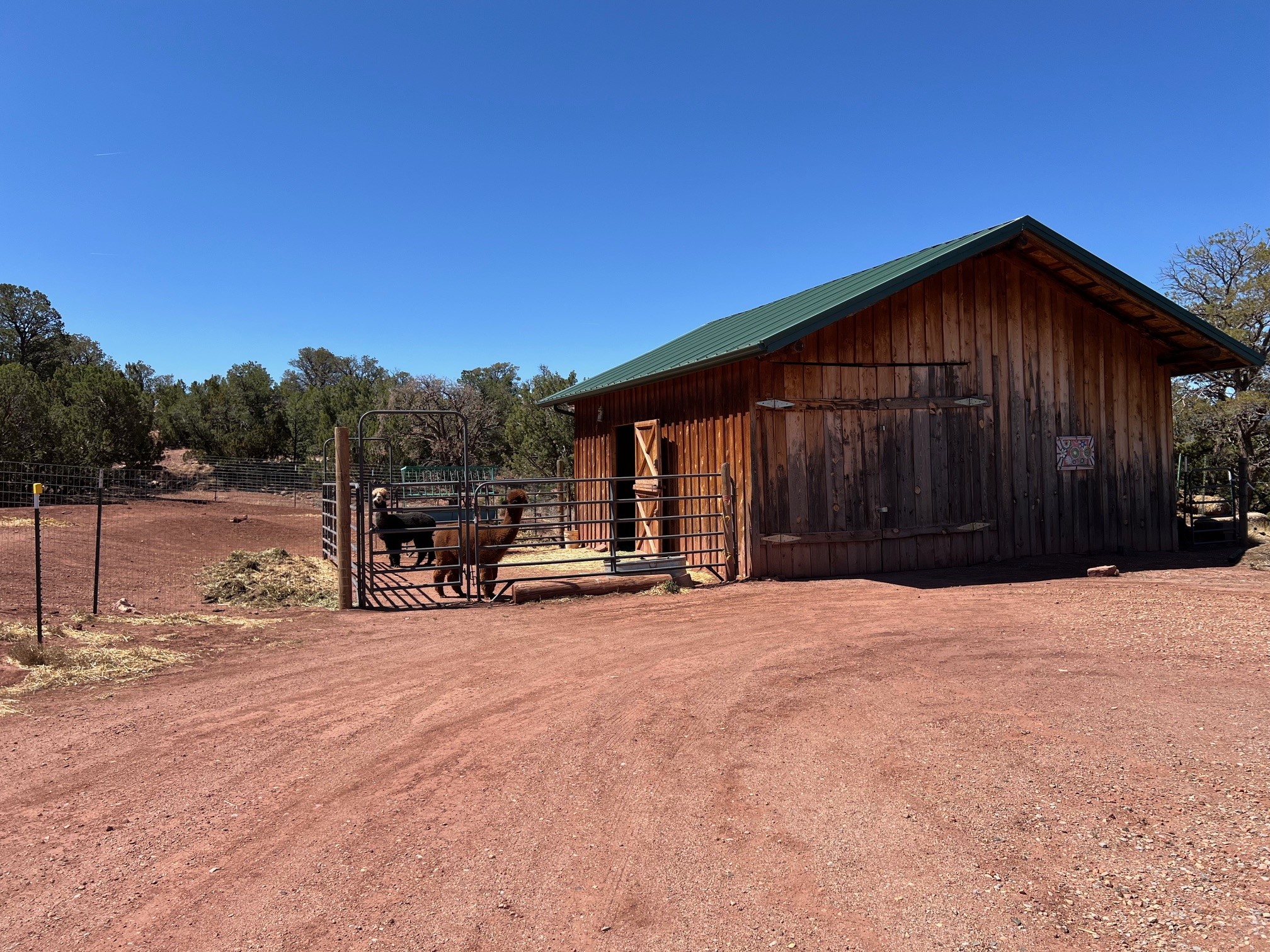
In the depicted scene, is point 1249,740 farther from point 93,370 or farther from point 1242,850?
point 93,370

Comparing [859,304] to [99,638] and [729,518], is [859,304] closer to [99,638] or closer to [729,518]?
[729,518]

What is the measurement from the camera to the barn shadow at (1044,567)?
426 inches

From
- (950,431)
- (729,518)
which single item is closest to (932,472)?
(950,431)

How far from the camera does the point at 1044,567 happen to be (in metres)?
11.8

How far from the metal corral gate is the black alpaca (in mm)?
29

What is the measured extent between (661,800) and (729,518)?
26.4ft

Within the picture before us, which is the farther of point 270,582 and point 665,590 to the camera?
point 270,582

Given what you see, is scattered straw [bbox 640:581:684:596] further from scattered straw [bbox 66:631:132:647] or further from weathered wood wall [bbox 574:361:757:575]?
scattered straw [bbox 66:631:132:647]

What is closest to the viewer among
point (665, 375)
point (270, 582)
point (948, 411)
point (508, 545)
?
point (508, 545)

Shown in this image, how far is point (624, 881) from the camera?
305cm

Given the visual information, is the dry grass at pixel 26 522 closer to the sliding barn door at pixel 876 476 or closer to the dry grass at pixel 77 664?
Result: the dry grass at pixel 77 664

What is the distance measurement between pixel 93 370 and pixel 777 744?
38.4 meters

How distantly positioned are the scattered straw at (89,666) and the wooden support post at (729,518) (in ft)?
23.3

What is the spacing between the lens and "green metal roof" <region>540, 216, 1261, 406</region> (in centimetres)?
1064
